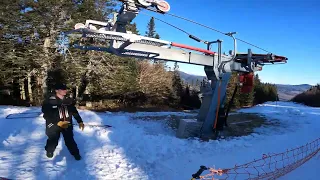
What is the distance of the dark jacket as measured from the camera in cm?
526

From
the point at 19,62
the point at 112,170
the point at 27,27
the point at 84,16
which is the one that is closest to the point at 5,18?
the point at 27,27

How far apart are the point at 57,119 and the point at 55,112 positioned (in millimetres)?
156

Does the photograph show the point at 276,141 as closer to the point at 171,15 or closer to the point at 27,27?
the point at 171,15

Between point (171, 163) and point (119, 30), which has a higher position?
point (119, 30)

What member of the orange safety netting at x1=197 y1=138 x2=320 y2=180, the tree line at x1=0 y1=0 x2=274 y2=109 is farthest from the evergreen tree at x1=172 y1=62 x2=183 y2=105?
the orange safety netting at x1=197 y1=138 x2=320 y2=180

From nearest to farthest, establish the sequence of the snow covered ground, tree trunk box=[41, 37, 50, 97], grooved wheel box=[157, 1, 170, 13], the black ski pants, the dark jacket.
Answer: the snow covered ground, the dark jacket, the black ski pants, grooved wheel box=[157, 1, 170, 13], tree trunk box=[41, 37, 50, 97]

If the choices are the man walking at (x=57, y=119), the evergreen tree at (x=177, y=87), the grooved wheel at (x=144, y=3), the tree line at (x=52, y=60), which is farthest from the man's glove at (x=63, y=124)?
the evergreen tree at (x=177, y=87)

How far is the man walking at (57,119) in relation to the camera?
208 inches

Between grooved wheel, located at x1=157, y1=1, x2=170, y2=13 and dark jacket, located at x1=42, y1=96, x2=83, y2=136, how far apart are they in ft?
9.51

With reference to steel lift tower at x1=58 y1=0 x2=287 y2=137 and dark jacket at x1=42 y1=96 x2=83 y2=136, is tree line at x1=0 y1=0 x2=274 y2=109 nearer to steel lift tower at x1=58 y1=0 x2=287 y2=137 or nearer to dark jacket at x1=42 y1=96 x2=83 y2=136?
steel lift tower at x1=58 y1=0 x2=287 y2=137

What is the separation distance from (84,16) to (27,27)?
4.44 metres

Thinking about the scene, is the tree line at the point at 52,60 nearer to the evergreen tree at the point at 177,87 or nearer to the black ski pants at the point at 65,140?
the evergreen tree at the point at 177,87

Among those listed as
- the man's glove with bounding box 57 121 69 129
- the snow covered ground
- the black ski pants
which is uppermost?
the man's glove with bounding box 57 121 69 129

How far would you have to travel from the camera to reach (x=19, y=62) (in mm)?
19094
